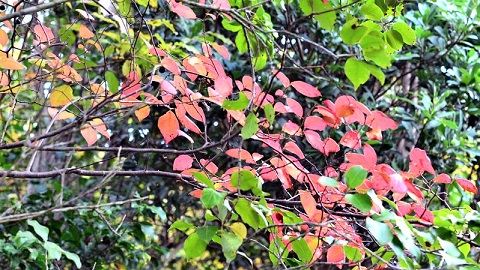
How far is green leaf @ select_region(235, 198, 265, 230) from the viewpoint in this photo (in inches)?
44.9

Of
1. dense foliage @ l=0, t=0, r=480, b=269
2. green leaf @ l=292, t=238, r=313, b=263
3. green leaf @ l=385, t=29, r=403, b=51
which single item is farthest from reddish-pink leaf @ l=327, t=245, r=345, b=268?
green leaf @ l=385, t=29, r=403, b=51

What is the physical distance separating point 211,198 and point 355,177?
24cm

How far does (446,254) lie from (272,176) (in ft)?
2.07

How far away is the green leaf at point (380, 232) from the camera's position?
3.14 ft

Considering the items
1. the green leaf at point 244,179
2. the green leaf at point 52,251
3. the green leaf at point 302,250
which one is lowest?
the green leaf at point 52,251

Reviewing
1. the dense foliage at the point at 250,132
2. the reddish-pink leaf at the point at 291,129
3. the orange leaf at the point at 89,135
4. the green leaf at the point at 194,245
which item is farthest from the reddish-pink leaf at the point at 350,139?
the orange leaf at the point at 89,135

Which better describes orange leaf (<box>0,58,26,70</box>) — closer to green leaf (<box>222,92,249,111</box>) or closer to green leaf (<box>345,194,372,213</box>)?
green leaf (<box>222,92,249,111</box>)

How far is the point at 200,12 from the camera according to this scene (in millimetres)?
2918

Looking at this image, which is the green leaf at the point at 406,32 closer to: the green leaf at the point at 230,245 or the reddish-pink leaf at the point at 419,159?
the reddish-pink leaf at the point at 419,159

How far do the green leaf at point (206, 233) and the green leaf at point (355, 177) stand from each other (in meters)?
0.27

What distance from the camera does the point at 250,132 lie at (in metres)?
1.10

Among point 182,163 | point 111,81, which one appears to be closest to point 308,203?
point 182,163

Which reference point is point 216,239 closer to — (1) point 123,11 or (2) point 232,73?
(1) point 123,11

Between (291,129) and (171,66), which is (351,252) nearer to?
(291,129)
